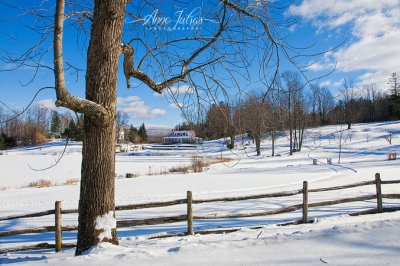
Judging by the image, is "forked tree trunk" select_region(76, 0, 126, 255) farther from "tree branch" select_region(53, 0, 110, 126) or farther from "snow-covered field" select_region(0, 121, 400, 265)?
"snow-covered field" select_region(0, 121, 400, 265)

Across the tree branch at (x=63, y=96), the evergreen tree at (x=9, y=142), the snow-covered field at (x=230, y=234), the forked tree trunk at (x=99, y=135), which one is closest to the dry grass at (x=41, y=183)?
the snow-covered field at (x=230, y=234)

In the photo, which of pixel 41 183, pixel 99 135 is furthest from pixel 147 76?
pixel 41 183

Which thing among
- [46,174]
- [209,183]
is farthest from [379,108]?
[46,174]

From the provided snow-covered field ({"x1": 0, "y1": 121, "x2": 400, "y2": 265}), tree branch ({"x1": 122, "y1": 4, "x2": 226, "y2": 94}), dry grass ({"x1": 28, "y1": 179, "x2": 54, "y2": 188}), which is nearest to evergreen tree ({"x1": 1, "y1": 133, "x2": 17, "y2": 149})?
dry grass ({"x1": 28, "y1": 179, "x2": 54, "y2": 188})

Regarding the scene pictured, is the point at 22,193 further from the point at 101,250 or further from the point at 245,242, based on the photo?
the point at 245,242

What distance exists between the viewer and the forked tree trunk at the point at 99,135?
334cm

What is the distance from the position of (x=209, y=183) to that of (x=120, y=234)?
8019 millimetres

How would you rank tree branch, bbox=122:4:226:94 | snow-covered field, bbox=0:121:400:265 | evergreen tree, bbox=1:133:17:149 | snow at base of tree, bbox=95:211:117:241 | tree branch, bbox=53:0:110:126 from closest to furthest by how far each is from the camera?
tree branch, bbox=53:0:110:126 → snow-covered field, bbox=0:121:400:265 → snow at base of tree, bbox=95:211:117:241 → tree branch, bbox=122:4:226:94 → evergreen tree, bbox=1:133:17:149

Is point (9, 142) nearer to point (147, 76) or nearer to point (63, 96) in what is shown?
point (147, 76)

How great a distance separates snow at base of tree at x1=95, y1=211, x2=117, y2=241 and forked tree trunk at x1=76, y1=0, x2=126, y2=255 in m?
0.04

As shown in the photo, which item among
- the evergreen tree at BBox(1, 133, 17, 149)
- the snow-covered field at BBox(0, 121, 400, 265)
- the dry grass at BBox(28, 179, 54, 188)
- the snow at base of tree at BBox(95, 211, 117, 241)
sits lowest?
the dry grass at BBox(28, 179, 54, 188)

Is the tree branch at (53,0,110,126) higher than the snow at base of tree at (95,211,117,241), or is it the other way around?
the tree branch at (53,0,110,126)

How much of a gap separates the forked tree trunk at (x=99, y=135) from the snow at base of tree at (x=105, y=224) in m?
0.04

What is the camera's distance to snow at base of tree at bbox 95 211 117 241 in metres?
3.33
